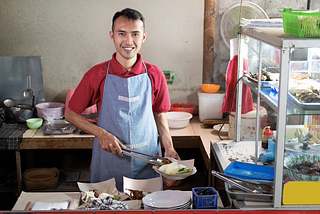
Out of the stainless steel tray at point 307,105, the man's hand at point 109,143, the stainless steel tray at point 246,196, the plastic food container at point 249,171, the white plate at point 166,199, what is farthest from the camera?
the man's hand at point 109,143

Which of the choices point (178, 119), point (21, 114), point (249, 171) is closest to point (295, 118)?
point (249, 171)

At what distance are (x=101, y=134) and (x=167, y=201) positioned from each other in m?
0.80

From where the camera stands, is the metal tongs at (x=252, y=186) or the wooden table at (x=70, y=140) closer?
the metal tongs at (x=252, y=186)

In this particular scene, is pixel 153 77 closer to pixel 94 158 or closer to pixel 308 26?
pixel 94 158

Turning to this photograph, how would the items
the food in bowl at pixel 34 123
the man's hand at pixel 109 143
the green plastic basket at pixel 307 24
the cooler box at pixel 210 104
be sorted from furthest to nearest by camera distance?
the cooler box at pixel 210 104
the food in bowl at pixel 34 123
the man's hand at pixel 109 143
the green plastic basket at pixel 307 24

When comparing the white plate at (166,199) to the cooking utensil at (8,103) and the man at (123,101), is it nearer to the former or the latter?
the man at (123,101)

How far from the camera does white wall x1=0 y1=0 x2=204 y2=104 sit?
19.0 ft

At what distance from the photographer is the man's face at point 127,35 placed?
3.21 meters

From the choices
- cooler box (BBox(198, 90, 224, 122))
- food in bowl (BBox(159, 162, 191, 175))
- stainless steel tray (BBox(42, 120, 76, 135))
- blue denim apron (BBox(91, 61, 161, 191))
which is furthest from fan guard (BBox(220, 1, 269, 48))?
food in bowl (BBox(159, 162, 191, 175))

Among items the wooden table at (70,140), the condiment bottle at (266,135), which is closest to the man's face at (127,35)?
the condiment bottle at (266,135)

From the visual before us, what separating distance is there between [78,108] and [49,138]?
1.88m

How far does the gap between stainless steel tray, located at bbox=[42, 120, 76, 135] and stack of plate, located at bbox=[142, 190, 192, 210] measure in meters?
2.64

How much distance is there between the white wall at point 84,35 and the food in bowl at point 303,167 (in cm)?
354

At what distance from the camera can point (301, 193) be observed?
245 centimetres
